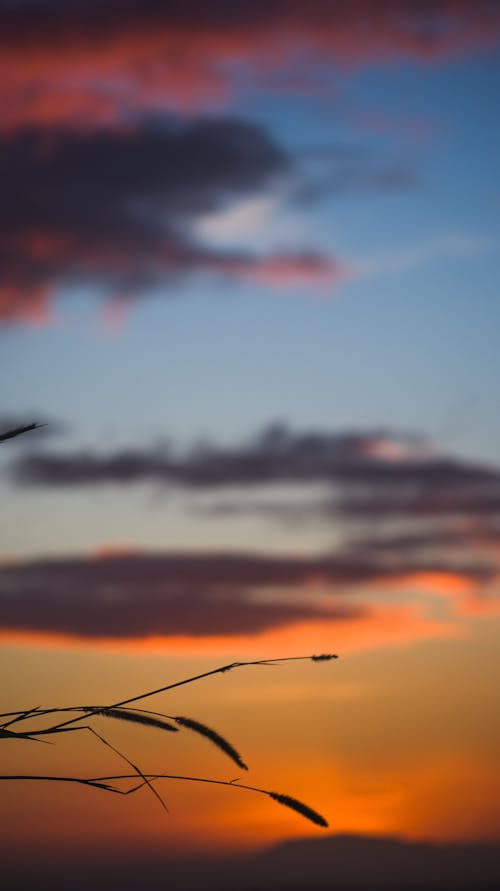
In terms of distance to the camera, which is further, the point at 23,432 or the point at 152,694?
the point at 152,694

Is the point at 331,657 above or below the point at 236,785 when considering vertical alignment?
above

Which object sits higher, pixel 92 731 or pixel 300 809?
pixel 92 731

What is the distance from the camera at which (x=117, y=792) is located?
5656 millimetres

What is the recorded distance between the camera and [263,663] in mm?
5824

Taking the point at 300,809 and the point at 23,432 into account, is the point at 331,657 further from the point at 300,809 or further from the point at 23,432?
the point at 23,432

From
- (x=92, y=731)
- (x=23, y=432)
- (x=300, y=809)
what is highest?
(x=23, y=432)

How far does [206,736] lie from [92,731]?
0.46 meters

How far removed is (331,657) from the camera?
A: 5602mm

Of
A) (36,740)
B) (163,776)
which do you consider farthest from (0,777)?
(163,776)

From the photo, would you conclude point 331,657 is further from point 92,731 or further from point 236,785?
point 92,731

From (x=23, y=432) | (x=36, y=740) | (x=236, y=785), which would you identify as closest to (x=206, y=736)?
(x=236, y=785)

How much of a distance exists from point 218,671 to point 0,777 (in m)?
0.88

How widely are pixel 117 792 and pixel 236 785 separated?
0.43 metres

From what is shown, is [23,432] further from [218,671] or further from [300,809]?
[300,809]
